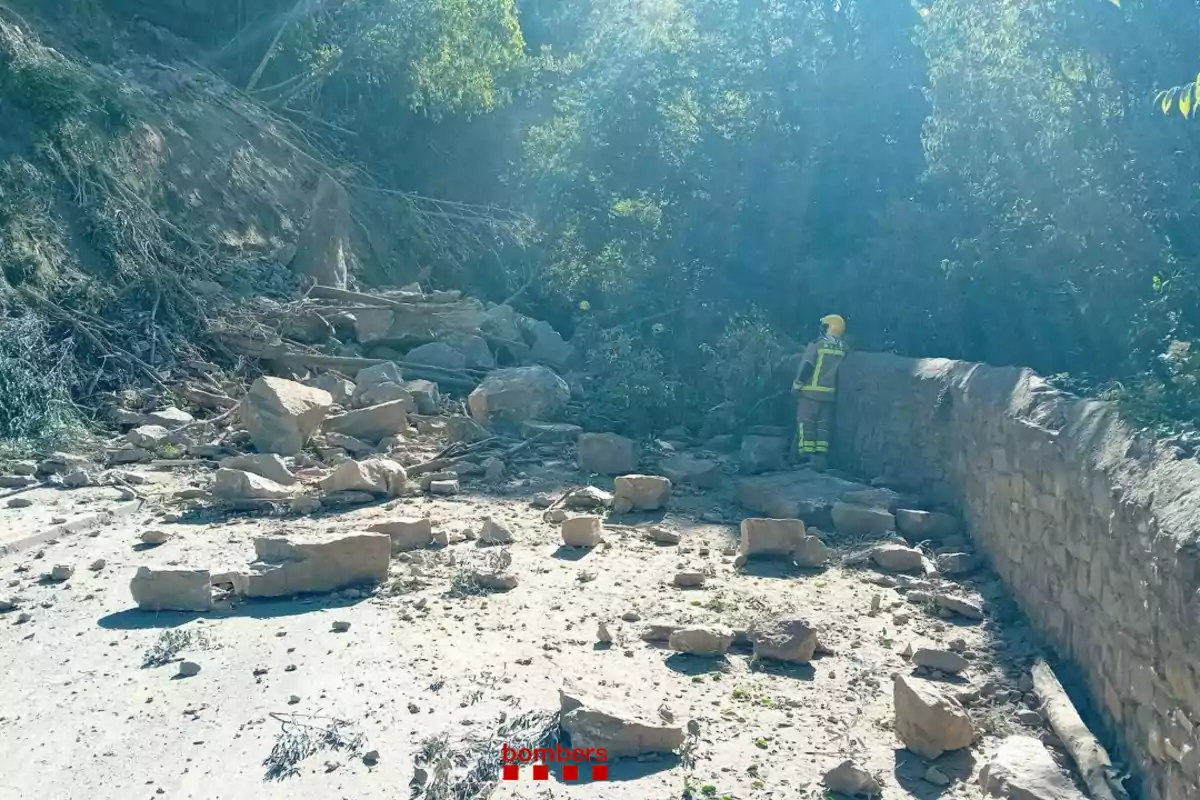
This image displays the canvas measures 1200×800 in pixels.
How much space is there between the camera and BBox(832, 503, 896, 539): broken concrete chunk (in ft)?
27.3

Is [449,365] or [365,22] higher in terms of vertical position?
[365,22]

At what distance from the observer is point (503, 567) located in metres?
6.96

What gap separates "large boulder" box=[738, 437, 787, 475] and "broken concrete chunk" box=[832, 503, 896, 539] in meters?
1.97

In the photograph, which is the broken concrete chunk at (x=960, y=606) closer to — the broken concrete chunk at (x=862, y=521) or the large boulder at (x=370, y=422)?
the broken concrete chunk at (x=862, y=521)

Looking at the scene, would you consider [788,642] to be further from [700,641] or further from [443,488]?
[443,488]

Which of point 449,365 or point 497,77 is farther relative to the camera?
point 497,77

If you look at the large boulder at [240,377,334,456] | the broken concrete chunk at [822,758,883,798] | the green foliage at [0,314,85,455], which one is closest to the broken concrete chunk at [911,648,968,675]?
the broken concrete chunk at [822,758,883,798]

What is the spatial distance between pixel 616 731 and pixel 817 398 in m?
6.51

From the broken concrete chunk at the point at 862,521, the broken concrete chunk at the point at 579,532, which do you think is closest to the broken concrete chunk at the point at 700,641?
the broken concrete chunk at the point at 579,532

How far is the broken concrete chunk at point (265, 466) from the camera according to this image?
356 inches

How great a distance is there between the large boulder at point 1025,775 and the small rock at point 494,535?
12.9 feet

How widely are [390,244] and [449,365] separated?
5590 millimetres

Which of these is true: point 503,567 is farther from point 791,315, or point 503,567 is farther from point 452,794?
point 791,315

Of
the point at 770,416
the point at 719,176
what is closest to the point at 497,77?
the point at 719,176
